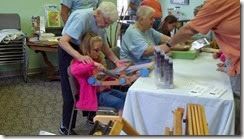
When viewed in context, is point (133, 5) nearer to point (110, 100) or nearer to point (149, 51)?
point (149, 51)

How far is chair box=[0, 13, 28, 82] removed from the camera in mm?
3123

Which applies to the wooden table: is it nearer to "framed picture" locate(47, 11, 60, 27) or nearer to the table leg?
the table leg

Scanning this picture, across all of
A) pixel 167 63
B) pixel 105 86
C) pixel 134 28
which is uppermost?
pixel 134 28

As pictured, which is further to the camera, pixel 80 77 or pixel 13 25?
pixel 13 25

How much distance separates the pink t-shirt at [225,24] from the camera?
1377mm

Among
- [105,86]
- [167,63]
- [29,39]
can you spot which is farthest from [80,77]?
[29,39]

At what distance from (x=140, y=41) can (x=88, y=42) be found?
0.38 metres

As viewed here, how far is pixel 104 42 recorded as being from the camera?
1965mm

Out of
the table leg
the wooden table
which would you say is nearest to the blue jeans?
the wooden table

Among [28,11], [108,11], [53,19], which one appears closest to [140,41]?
[108,11]

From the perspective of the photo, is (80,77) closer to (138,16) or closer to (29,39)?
(138,16)

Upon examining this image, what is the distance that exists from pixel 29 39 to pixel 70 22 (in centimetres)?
159

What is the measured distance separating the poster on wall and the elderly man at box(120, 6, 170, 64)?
154 cm

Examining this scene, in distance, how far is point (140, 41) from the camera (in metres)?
2.01
